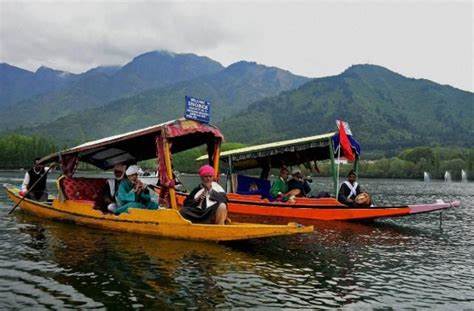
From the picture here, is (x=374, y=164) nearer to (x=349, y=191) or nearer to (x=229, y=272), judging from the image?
(x=349, y=191)

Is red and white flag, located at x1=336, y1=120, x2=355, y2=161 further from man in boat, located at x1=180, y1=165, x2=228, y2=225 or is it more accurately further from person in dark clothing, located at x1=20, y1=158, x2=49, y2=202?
person in dark clothing, located at x1=20, y1=158, x2=49, y2=202

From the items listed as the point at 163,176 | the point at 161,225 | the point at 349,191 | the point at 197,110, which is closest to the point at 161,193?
the point at 163,176

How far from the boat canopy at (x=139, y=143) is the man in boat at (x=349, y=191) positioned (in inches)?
299

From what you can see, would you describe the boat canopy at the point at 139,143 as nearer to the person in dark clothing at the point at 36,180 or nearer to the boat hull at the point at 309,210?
the person in dark clothing at the point at 36,180

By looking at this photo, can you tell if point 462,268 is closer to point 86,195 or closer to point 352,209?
point 352,209

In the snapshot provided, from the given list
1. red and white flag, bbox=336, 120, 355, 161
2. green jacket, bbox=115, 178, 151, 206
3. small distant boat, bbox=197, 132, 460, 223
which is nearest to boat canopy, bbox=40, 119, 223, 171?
green jacket, bbox=115, 178, 151, 206

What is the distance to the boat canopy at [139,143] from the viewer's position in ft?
53.9

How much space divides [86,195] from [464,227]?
61.9 ft

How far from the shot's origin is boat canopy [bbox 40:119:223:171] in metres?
16.4

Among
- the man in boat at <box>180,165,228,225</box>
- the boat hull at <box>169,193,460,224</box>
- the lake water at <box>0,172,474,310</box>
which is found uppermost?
the man in boat at <box>180,165,228,225</box>

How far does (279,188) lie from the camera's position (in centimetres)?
2458

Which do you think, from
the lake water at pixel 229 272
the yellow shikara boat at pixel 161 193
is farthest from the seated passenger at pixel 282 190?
the lake water at pixel 229 272

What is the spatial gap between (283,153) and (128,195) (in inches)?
500

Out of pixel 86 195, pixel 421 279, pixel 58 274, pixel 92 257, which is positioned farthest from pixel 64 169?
pixel 421 279
